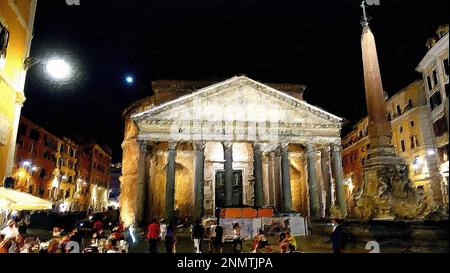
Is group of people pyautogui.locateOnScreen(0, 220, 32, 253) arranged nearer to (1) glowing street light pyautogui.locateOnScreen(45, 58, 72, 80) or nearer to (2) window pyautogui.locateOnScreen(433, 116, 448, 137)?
(1) glowing street light pyautogui.locateOnScreen(45, 58, 72, 80)

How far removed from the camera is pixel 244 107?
22.6m

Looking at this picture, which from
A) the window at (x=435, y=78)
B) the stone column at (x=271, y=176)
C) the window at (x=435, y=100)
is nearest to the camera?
the window at (x=435, y=78)

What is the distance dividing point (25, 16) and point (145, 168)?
Result: 40.6ft

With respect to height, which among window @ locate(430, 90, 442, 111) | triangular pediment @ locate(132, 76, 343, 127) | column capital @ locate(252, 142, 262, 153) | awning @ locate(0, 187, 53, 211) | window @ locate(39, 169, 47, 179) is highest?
window @ locate(430, 90, 442, 111)

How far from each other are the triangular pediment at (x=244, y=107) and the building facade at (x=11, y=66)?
11.1m

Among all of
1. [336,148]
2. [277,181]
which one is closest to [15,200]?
[277,181]

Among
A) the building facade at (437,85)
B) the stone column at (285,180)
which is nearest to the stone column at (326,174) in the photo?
the stone column at (285,180)

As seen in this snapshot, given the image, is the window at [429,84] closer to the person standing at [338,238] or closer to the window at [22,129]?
the person standing at [338,238]

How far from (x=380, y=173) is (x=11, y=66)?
11927 mm

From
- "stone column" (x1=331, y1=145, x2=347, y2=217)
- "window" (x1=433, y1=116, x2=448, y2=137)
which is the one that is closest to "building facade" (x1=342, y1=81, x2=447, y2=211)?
"window" (x1=433, y1=116, x2=448, y2=137)

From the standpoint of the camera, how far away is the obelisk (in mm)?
9000

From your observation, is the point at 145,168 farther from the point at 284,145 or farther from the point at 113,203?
the point at 113,203

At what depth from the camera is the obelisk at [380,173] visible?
900cm

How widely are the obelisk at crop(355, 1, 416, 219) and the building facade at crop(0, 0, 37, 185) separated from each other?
35.0ft
